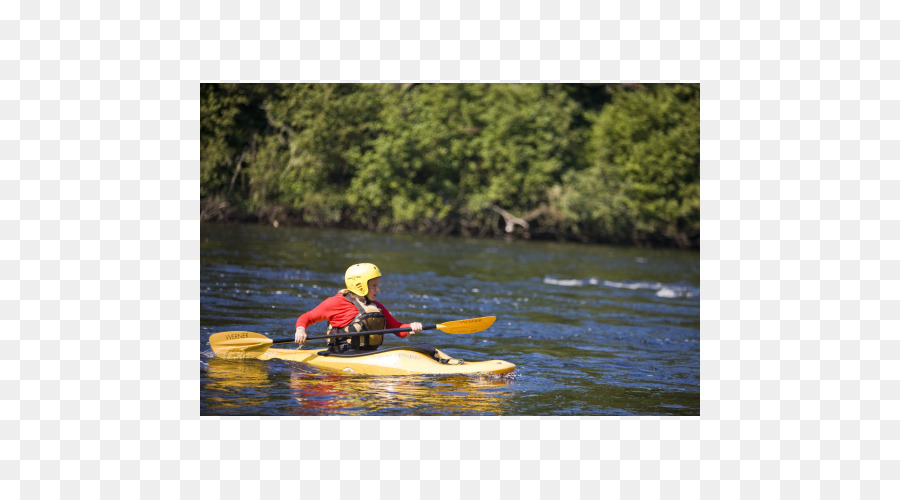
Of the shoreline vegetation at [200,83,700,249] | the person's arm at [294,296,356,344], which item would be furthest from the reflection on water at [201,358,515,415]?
the shoreline vegetation at [200,83,700,249]

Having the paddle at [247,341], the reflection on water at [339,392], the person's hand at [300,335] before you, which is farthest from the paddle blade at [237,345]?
the person's hand at [300,335]

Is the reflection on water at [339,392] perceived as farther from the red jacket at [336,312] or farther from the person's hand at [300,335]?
the red jacket at [336,312]

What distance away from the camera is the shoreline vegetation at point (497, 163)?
1995cm

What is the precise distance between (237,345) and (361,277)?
1.57 meters

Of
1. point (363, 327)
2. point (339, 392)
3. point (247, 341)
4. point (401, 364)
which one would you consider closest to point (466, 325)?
point (401, 364)

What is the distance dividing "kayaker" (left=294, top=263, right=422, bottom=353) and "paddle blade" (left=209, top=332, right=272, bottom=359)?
73 centimetres

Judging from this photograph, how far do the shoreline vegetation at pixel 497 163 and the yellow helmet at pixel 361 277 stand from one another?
380 inches

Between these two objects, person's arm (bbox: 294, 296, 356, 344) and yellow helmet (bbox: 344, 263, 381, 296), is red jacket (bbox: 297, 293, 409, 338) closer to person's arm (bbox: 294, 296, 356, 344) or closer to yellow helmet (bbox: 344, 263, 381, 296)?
person's arm (bbox: 294, 296, 356, 344)

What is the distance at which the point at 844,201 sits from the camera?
266 inches

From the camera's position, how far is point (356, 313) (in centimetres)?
790

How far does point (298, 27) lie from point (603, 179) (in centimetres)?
2275

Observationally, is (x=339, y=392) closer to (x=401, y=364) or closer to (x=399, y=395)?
(x=399, y=395)

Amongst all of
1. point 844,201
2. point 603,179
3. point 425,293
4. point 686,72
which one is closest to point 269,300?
point 425,293

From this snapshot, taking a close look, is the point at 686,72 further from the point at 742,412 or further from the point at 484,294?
the point at 484,294
